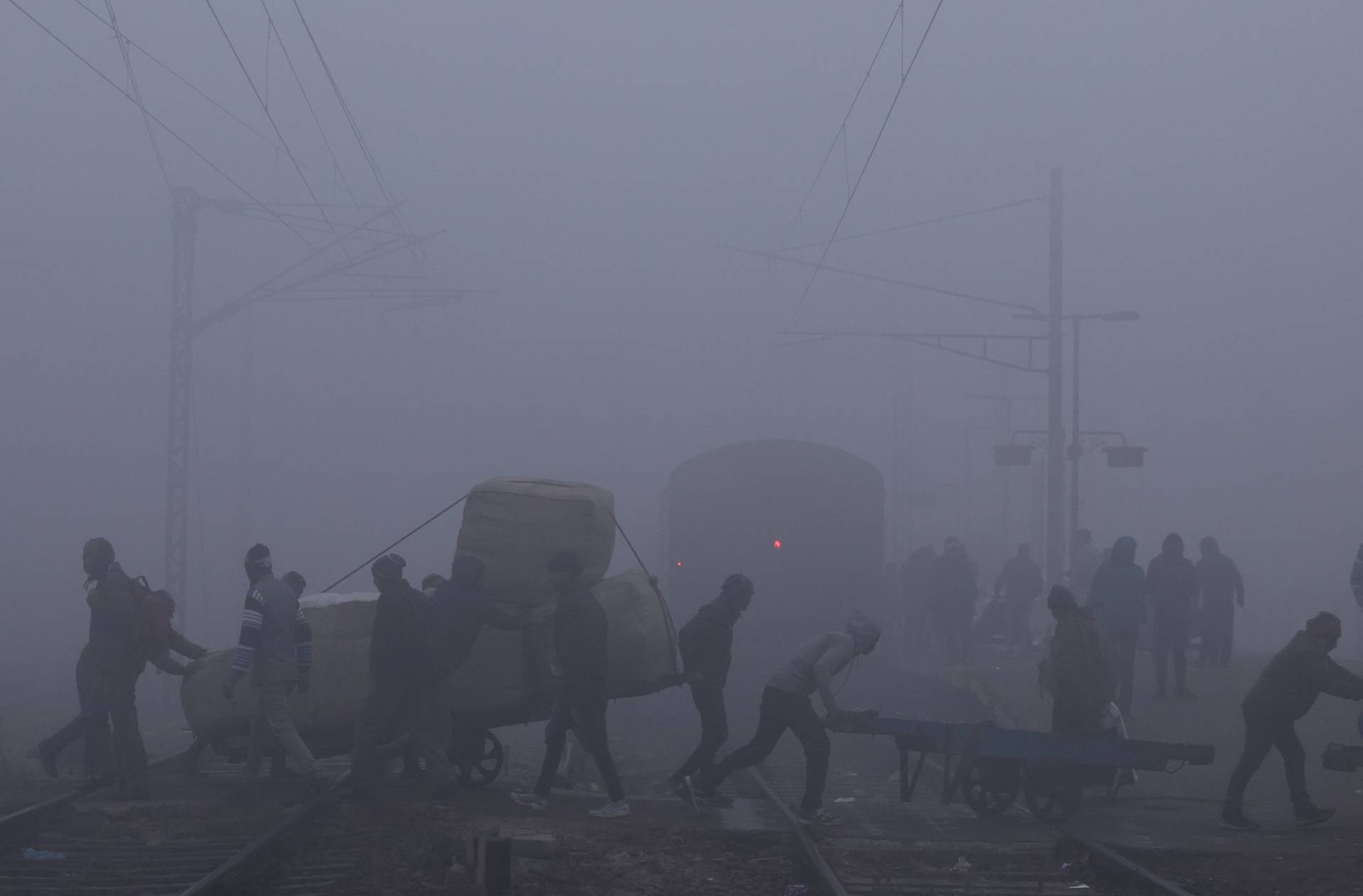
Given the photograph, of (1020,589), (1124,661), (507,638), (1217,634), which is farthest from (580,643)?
(1020,589)

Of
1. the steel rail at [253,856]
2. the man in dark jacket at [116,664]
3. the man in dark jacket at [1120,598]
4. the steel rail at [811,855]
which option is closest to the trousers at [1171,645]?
the man in dark jacket at [1120,598]

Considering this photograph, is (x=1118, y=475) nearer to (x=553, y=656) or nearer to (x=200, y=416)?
(x=200, y=416)

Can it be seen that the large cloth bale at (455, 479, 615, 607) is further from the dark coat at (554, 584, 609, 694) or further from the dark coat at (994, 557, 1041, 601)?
the dark coat at (994, 557, 1041, 601)

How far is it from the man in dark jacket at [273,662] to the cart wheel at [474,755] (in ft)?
3.61

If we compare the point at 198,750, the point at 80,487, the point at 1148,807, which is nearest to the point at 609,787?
the point at 198,750

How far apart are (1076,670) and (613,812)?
138 inches

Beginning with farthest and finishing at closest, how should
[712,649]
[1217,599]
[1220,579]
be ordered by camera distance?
[1217,599], [1220,579], [712,649]

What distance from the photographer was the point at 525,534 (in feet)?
34.4

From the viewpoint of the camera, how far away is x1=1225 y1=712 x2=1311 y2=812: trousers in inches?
389

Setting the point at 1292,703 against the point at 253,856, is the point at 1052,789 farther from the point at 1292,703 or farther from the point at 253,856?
the point at 253,856

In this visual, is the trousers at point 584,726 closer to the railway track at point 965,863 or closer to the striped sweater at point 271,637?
the railway track at point 965,863

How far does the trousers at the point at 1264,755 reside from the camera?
9.89 meters

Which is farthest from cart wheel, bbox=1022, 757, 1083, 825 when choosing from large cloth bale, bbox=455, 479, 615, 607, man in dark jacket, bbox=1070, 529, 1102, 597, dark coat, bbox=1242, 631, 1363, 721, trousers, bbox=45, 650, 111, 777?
man in dark jacket, bbox=1070, 529, 1102, 597

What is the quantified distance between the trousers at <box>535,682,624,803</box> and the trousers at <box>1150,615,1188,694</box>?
7.71 metres
